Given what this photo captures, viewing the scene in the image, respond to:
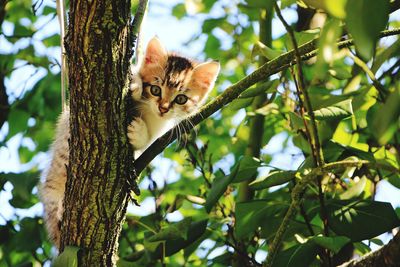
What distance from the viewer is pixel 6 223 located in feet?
11.9

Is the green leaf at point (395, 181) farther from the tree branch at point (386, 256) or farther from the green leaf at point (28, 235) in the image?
the green leaf at point (28, 235)

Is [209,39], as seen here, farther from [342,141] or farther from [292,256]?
[292,256]

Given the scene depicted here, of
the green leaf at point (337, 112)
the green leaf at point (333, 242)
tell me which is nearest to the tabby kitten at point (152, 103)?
the green leaf at point (337, 112)

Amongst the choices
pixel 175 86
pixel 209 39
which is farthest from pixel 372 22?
pixel 209 39

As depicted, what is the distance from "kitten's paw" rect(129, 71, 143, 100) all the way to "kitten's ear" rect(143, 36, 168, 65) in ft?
Answer: 1.07

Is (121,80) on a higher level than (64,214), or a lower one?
higher

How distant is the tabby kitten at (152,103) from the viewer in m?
3.18

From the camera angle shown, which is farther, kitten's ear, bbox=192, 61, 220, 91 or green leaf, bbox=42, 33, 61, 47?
green leaf, bbox=42, 33, 61, 47

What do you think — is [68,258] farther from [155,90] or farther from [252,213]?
[155,90]

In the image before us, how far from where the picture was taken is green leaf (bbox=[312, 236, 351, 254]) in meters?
2.15

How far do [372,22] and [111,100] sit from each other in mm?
1271

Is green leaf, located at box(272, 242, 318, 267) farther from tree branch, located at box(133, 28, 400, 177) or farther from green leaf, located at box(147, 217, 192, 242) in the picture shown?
tree branch, located at box(133, 28, 400, 177)

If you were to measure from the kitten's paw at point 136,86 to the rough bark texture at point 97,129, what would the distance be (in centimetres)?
112

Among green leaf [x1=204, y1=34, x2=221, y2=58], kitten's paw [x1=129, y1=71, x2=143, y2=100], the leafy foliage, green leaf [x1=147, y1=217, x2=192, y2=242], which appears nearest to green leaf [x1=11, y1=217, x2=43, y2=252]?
the leafy foliage
